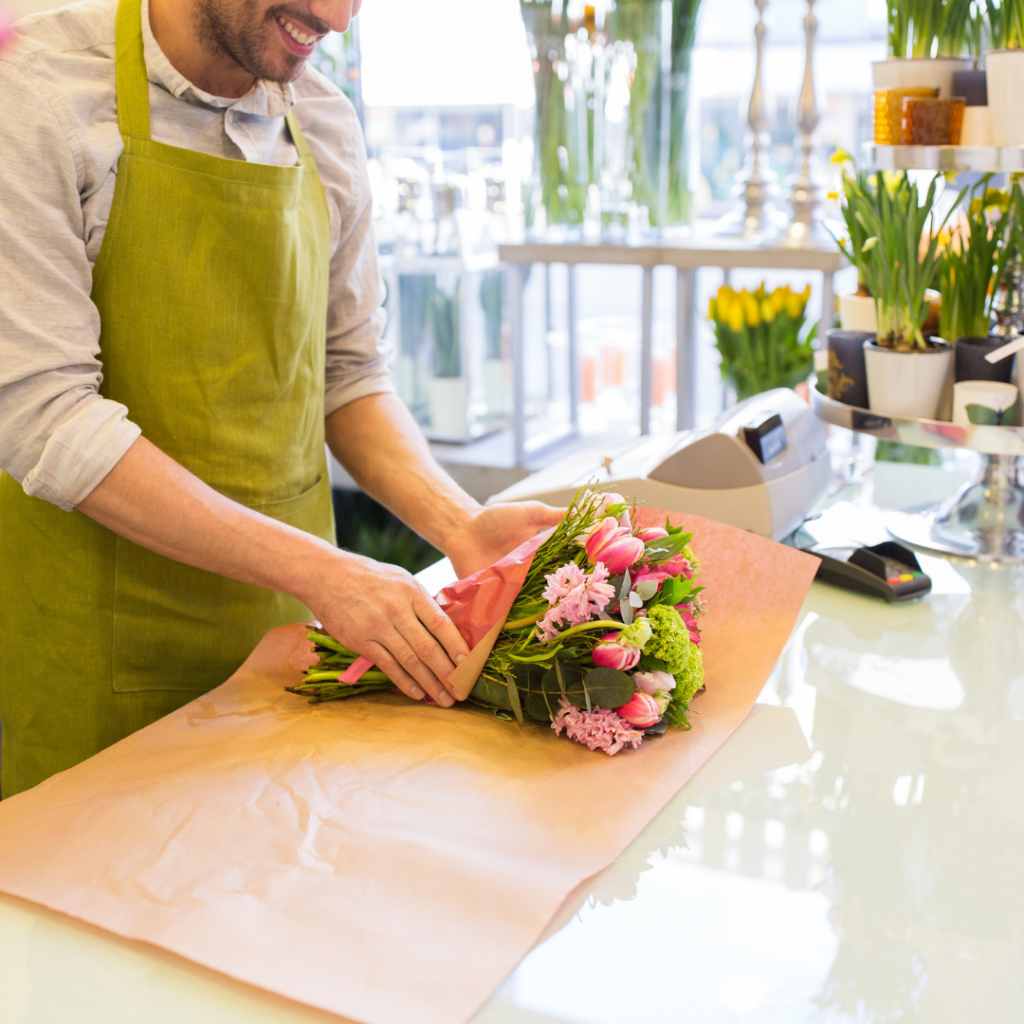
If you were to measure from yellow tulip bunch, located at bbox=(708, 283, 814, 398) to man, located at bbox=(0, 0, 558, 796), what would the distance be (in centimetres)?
101

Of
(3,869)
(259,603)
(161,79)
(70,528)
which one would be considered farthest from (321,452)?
(3,869)

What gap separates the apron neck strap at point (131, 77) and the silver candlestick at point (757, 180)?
1.90m

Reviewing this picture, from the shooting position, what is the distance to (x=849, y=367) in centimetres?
155

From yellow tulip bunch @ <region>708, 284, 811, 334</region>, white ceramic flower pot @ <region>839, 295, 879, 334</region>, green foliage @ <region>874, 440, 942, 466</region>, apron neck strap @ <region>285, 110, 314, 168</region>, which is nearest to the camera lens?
apron neck strap @ <region>285, 110, 314, 168</region>

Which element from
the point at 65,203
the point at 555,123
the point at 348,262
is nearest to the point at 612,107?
the point at 555,123

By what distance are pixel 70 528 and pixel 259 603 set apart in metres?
0.23

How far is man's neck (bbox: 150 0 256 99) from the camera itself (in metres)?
1.14

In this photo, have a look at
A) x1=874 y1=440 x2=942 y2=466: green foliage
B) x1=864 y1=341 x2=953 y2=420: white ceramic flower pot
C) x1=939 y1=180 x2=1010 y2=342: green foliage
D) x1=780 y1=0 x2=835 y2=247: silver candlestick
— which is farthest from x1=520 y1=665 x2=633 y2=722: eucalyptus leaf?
x1=780 y1=0 x2=835 y2=247: silver candlestick

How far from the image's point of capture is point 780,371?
2.25m

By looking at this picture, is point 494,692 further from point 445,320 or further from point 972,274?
point 445,320

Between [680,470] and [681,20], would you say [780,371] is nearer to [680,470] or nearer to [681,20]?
[680,470]

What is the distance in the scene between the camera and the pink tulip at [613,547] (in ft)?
3.17

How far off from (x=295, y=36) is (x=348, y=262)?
368mm

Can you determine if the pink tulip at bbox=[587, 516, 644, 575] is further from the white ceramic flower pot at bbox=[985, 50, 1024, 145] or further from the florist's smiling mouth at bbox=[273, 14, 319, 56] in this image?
the white ceramic flower pot at bbox=[985, 50, 1024, 145]
